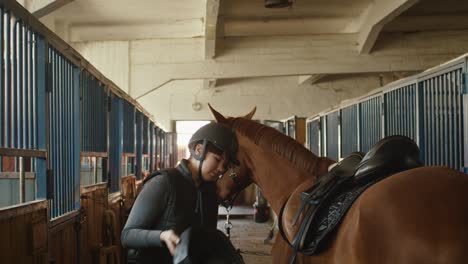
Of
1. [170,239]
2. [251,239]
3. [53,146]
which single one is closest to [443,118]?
[170,239]

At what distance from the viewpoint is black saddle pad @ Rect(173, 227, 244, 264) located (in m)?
1.39

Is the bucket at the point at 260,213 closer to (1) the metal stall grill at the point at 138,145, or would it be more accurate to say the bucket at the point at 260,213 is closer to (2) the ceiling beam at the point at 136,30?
(1) the metal stall grill at the point at 138,145

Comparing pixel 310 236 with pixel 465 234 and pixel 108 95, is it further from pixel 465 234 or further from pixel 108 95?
pixel 108 95

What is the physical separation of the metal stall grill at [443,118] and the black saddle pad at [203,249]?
1453 millimetres

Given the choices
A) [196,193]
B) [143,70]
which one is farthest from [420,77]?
[143,70]

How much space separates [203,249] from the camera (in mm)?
1445

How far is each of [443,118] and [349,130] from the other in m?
2.01

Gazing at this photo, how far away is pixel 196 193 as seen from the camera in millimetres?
1884

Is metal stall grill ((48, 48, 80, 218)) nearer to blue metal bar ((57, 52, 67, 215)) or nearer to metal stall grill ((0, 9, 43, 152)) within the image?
blue metal bar ((57, 52, 67, 215))

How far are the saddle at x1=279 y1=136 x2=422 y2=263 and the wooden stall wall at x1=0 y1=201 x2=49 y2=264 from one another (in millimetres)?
1115

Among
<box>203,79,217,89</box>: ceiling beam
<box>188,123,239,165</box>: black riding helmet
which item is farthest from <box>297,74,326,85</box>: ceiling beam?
<box>188,123,239,165</box>: black riding helmet

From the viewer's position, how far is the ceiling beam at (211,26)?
423 cm

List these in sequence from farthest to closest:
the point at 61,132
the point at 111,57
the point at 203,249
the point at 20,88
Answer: the point at 111,57, the point at 61,132, the point at 20,88, the point at 203,249

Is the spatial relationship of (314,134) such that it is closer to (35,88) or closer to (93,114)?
(93,114)
